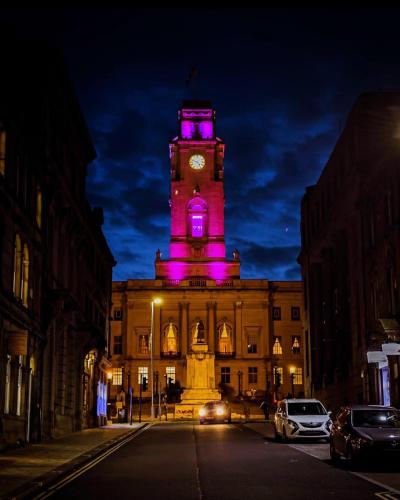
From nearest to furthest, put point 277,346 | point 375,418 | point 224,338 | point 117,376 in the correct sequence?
point 375,418, point 117,376, point 224,338, point 277,346

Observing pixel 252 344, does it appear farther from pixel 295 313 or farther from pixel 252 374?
pixel 295 313

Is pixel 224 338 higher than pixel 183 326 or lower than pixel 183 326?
lower

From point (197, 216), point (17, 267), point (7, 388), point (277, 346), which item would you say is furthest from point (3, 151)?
point (197, 216)

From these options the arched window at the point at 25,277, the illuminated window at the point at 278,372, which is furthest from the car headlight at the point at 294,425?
the illuminated window at the point at 278,372

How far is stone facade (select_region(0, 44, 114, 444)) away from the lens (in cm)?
2714

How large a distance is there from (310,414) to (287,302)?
288ft

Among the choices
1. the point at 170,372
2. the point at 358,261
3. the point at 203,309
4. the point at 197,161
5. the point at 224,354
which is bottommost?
the point at 170,372

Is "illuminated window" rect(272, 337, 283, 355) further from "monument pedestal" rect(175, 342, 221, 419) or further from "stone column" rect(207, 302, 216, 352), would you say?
"monument pedestal" rect(175, 342, 221, 419)

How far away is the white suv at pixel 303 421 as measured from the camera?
29391 millimetres

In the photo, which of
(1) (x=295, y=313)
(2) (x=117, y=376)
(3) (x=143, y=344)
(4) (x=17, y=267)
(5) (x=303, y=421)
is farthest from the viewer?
(1) (x=295, y=313)

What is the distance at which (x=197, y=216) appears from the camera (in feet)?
398

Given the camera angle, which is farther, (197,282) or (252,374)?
(197,282)

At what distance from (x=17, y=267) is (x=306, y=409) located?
1216 cm

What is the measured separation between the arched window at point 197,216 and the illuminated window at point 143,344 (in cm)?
1759
